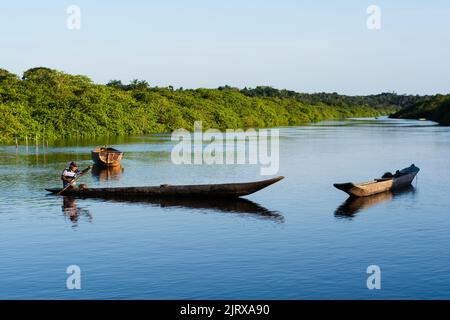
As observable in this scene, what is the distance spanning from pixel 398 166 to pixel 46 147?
42.1 metres

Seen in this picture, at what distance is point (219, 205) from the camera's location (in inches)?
1283

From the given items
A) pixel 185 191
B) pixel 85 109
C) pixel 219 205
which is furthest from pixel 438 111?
pixel 219 205

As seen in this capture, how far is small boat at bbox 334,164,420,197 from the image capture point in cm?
3419

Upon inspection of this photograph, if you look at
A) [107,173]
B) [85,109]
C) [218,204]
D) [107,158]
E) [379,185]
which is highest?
[85,109]

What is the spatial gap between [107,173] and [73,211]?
1825 centimetres

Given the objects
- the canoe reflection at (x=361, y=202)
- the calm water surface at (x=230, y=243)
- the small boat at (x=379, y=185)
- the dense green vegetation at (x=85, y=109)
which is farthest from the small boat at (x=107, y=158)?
the dense green vegetation at (x=85, y=109)

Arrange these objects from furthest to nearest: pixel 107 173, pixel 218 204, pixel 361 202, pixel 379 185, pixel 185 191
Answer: pixel 107 173
pixel 379 185
pixel 361 202
pixel 185 191
pixel 218 204

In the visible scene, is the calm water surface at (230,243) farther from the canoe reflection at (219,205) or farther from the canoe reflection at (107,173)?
the canoe reflection at (107,173)

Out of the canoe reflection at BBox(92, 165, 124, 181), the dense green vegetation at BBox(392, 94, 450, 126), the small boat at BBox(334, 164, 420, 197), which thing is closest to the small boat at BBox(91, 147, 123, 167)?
the canoe reflection at BBox(92, 165, 124, 181)

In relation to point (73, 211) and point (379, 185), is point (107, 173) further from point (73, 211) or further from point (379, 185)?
point (379, 185)

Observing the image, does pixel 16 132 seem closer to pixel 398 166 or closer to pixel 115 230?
pixel 398 166

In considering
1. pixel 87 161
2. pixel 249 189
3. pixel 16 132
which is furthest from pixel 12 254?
pixel 16 132

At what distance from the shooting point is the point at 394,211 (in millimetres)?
31781

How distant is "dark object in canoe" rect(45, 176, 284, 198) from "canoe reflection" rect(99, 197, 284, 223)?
0.87 ft
